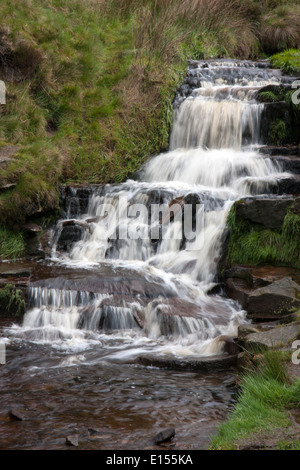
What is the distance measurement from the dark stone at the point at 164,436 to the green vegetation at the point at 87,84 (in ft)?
18.9

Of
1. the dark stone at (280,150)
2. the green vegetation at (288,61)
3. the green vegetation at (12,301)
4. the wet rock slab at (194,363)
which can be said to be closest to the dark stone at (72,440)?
the wet rock slab at (194,363)

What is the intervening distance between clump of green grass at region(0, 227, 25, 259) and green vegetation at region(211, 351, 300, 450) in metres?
5.06

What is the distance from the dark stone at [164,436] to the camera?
3.81m

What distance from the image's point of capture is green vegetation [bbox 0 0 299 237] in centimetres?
971

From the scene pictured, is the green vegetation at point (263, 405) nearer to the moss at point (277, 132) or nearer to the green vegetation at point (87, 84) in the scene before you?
the green vegetation at point (87, 84)

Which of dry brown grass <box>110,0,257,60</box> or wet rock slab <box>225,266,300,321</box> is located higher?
dry brown grass <box>110,0,257,60</box>

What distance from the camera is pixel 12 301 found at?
7016mm

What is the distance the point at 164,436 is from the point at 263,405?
0.76 m

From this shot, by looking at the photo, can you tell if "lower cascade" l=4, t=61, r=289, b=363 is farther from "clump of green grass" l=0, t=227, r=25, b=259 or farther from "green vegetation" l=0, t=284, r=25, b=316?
"clump of green grass" l=0, t=227, r=25, b=259

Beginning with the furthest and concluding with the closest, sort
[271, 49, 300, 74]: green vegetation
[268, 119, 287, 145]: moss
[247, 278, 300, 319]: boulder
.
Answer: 1. [271, 49, 300, 74]: green vegetation
2. [268, 119, 287, 145]: moss
3. [247, 278, 300, 319]: boulder

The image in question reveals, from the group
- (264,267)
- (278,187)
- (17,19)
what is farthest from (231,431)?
(17,19)

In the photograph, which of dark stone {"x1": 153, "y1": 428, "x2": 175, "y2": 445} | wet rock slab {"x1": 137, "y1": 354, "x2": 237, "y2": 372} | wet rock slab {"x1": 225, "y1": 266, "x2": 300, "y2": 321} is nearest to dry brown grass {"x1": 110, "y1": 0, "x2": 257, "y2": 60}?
wet rock slab {"x1": 225, "y1": 266, "x2": 300, "y2": 321}

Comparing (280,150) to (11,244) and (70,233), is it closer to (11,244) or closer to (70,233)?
(70,233)
